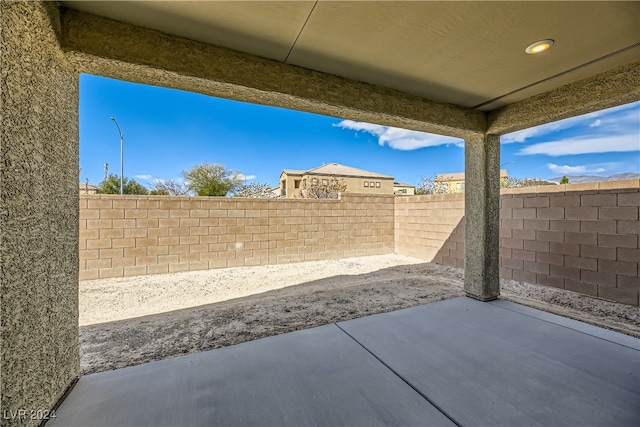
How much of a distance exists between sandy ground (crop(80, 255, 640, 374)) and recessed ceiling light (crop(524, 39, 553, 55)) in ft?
9.15

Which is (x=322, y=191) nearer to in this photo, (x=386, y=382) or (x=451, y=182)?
(x=451, y=182)

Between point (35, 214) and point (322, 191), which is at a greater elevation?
point (322, 191)

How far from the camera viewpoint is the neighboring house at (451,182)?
17.5m

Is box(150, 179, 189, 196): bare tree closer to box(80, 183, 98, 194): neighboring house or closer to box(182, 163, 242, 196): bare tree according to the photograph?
box(182, 163, 242, 196): bare tree

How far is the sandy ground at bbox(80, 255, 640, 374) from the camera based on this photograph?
102 inches

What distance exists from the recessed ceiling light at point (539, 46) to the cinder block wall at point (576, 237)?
9.39 feet

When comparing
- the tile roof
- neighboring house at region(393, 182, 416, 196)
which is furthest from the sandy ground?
neighboring house at region(393, 182, 416, 196)

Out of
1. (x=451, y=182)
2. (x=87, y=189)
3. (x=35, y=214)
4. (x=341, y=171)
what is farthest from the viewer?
(x=341, y=171)

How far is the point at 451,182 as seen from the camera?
79.5 ft

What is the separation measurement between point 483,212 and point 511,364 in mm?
1907

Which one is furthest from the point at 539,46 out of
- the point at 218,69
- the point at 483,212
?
the point at 218,69

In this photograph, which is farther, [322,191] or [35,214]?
[322,191]

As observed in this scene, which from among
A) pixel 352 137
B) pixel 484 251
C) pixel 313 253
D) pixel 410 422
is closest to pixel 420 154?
pixel 352 137

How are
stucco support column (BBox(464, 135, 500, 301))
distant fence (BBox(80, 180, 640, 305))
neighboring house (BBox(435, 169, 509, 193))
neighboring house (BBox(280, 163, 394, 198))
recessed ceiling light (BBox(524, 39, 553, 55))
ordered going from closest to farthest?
recessed ceiling light (BBox(524, 39, 553, 55)) < stucco support column (BBox(464, 135, 500, 301)) < distant fence (BBox(80, 180, 640, 305)) < neighboring house (BBox(435, 169, 509, 193)) < neighboring house (BBox(280, 163, 394, 198))
